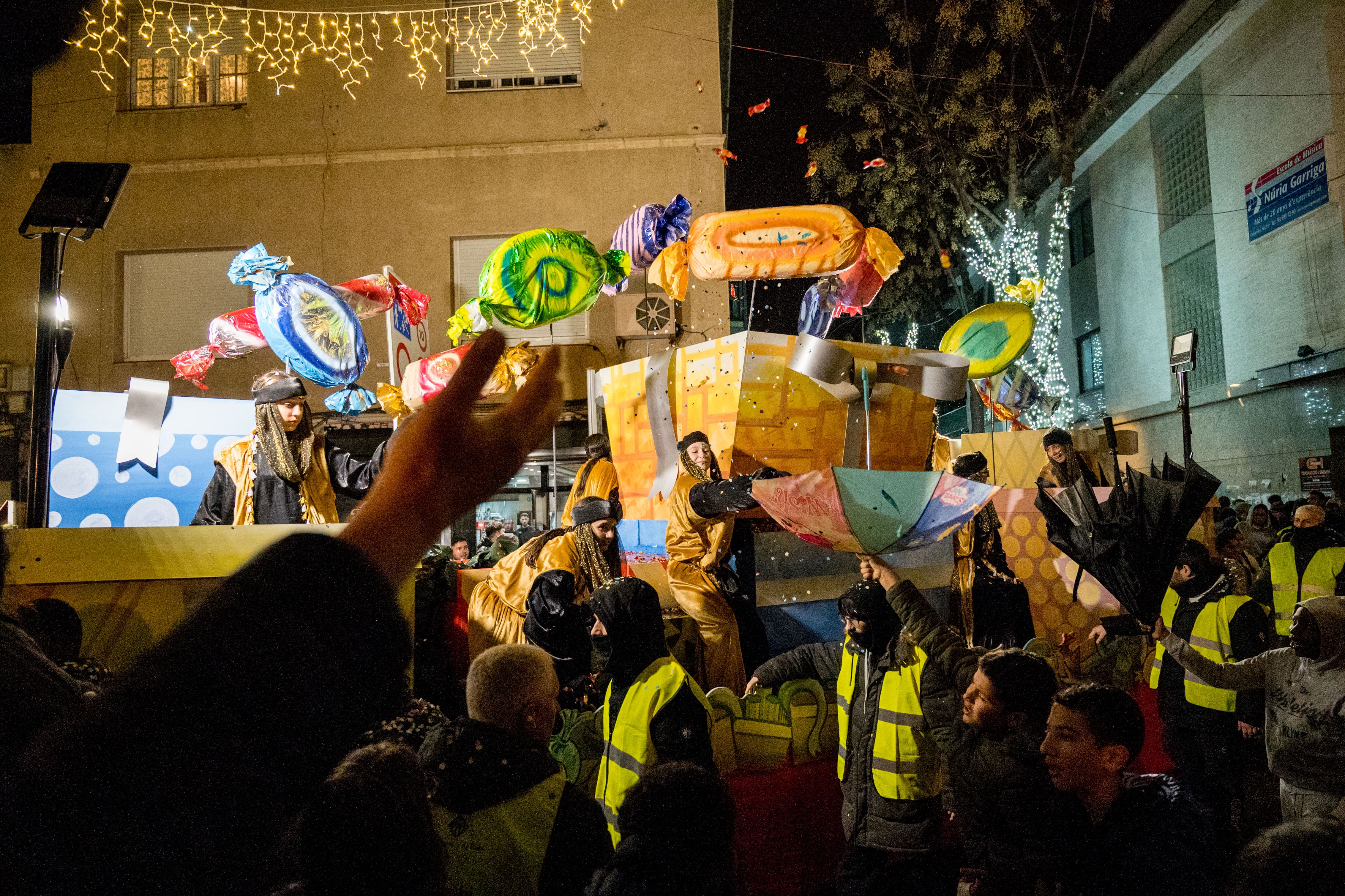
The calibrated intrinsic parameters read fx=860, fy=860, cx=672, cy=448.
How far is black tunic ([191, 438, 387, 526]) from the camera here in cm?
526

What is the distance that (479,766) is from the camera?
2338 millimetres

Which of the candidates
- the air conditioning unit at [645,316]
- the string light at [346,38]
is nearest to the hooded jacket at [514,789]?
the air conditioning unit at [645,316]

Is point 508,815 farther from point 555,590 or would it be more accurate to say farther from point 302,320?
point 302,320

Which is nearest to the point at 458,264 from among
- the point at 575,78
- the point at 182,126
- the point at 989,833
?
the point at 575,78

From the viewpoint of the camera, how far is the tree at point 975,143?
1944cm

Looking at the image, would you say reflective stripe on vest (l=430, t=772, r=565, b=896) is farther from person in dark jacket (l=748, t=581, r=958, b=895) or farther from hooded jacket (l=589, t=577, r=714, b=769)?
person in dark jacket (l=748, t=581, r=958, b=895)

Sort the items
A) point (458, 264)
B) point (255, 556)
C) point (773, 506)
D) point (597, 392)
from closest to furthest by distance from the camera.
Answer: point (255, 556)
point (773, 506)
point (597, 392)
point (458, 264)

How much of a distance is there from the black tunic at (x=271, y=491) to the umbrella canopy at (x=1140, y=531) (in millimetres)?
3828

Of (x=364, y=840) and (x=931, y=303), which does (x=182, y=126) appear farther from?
(x=931, y=303)

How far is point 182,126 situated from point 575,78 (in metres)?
6.12

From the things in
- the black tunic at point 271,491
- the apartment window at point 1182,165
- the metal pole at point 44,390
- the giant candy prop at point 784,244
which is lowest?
the black tunic at point 271,491

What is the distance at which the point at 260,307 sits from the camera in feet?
20.1

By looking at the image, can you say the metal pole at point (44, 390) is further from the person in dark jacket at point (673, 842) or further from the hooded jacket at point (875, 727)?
the hooded jacket at point (875, 727)

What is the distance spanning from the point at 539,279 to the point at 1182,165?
1649 centimetres
